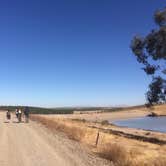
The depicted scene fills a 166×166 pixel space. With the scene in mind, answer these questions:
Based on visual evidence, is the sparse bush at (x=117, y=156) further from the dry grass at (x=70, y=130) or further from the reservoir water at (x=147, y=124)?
the reservoir water at (x=147, y=124)

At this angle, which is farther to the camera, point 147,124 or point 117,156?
point 147,124

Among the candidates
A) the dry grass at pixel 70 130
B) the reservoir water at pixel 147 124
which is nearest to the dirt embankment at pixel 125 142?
the dry grass at pixel 70 130

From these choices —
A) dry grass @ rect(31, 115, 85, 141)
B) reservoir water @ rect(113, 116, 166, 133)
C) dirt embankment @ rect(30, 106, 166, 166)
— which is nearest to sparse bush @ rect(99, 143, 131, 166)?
dirt embankment @ rect(30, 106, 166, 166)

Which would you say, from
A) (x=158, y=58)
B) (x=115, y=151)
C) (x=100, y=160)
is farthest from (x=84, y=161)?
(x=158, y=58)

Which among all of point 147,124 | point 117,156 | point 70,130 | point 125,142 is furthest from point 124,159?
point 147,124

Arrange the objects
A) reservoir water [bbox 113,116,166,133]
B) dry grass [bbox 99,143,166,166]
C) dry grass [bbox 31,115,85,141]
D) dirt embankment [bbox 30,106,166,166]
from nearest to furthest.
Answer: dry grass [bbox 99,143,166,166]
dirt embankment [bbox 30,106,166,166]
dry grass [bbox 31,115,85,141]
reservoir water [bbox 113,116,166,133]

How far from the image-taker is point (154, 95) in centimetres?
2847

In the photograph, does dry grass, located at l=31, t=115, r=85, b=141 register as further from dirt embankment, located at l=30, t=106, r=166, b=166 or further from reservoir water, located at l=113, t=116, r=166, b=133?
reservoir water, located at l=113, t=116, r=166, b=133

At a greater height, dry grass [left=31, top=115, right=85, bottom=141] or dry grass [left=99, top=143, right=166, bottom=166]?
dry grass [left=31, top=115, right=85, bottom=141]

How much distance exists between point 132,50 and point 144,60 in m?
1.38

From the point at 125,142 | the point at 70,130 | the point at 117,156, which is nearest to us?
the point at 117,156

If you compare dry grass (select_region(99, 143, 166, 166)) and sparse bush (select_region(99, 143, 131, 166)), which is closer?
dry grass (select_region(99, 143, 166, 166))

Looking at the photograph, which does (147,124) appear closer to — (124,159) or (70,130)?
(70,130)

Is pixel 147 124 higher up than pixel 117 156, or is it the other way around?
pixel 147 124
